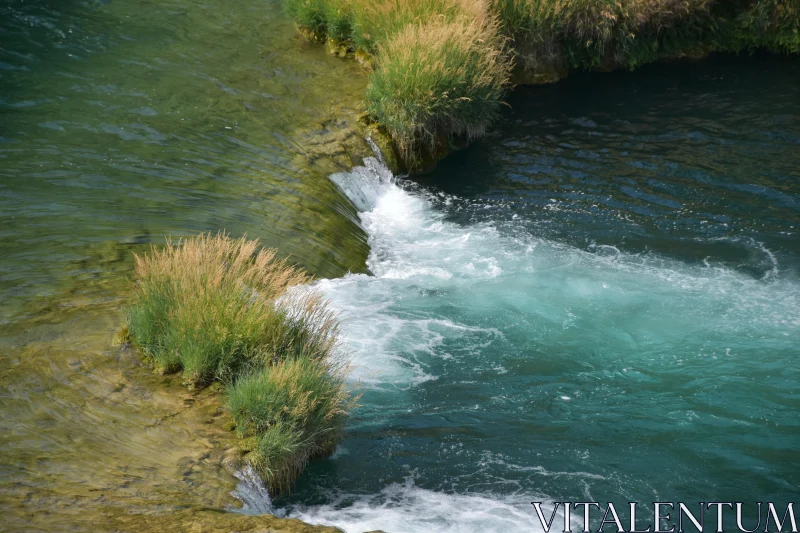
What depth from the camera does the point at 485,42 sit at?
1432 centimetres

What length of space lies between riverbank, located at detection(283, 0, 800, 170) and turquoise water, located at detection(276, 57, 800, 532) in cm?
99

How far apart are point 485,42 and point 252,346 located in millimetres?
8961

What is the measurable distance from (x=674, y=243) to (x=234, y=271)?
667 cm

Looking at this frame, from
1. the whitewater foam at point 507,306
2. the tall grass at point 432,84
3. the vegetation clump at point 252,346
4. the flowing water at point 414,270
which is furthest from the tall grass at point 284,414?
the tall grass at point 432,84

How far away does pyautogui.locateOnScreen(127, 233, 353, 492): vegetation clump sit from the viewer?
6570 millimetres

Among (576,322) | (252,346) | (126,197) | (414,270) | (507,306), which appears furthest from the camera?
(414,270)

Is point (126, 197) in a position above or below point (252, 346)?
above

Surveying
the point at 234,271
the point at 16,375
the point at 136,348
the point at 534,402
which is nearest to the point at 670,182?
the point at 534,402

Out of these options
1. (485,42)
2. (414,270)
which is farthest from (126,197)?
(485,42)

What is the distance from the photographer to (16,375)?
266 inches

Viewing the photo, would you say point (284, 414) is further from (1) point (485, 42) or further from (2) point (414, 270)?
(1) point (485, 42)

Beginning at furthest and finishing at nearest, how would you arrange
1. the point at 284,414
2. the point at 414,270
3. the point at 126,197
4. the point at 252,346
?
the point at 414,270 → the point at 126,197 → the point at 252,346 → the point at 284,414

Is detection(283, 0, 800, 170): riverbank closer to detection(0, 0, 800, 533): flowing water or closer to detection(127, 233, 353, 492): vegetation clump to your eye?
detection(0, 0, 800, 533): flowing water

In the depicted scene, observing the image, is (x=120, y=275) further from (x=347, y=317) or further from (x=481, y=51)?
(x=481, y=51)
